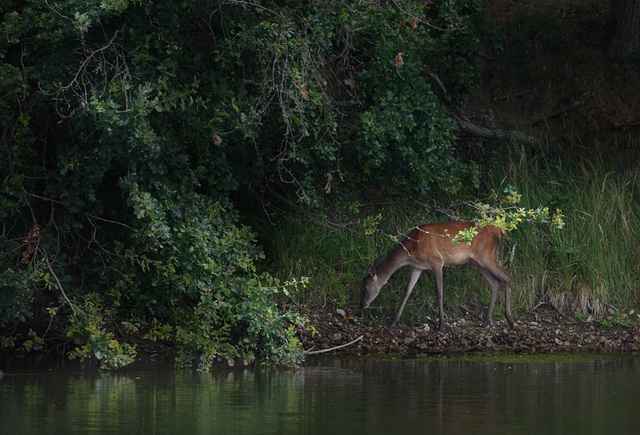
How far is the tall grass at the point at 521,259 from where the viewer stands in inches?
562

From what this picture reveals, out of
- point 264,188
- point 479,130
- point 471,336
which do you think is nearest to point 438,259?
point 471,336

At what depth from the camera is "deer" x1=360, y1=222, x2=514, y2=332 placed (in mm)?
13727

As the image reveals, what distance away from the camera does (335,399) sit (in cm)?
912

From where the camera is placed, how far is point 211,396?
30.6 ft

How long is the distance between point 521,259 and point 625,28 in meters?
6.03

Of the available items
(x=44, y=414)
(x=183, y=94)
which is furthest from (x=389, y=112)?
(x=44, y=414)

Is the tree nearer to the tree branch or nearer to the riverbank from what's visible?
the riverbank

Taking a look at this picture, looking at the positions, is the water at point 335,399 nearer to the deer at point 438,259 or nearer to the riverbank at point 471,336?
the riverbank at point 471,336

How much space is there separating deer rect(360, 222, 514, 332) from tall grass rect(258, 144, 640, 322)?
44cm

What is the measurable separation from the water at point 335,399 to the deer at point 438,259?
2060mm

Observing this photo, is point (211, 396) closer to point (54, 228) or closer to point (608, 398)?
point (608, 398)

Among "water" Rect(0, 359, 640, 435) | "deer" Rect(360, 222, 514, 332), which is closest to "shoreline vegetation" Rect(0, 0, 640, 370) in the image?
"deer" Rect(360, 222, 514, 332)

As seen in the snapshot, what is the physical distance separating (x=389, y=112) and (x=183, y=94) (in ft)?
8.79

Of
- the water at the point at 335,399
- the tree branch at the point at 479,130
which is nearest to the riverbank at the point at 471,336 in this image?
the water at the point at 335,399
